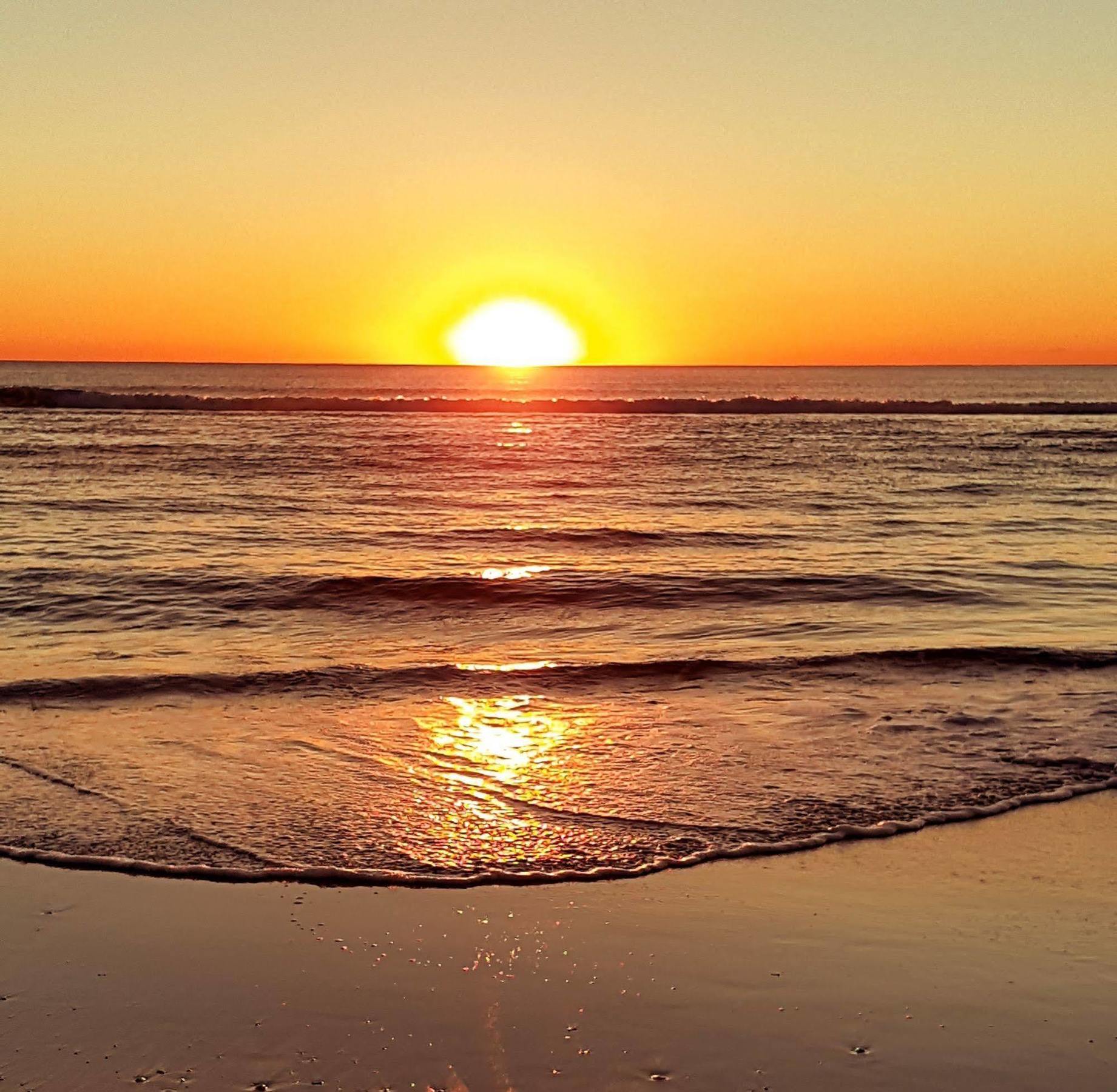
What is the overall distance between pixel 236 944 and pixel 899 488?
27.1m

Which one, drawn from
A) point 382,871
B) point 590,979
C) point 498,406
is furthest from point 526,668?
point 498,406

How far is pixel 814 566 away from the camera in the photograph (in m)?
17.3

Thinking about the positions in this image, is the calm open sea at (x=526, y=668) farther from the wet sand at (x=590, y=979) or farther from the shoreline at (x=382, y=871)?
the wet sand at (x=590, y=979)

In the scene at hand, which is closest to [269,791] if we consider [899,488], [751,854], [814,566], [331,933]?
[331,933]

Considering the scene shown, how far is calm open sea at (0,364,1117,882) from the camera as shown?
696 centimetres

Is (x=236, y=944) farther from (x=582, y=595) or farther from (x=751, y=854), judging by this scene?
(x=582, y=595)

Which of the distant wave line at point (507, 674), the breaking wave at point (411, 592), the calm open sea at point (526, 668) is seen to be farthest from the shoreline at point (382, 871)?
the breaking wave at point (411, 592)

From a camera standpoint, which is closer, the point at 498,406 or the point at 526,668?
the point at 526,668

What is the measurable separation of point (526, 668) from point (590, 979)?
6.25 meters

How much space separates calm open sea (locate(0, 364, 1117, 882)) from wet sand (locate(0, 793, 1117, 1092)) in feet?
1.59

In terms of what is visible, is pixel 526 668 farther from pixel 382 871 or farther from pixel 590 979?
pixel 590 979

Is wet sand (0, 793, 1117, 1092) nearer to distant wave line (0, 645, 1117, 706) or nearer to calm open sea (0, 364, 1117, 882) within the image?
calm open sea (0, 364, 1117, 882)

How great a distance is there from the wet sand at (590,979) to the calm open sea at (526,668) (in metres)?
0.49

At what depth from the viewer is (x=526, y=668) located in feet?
36.7
